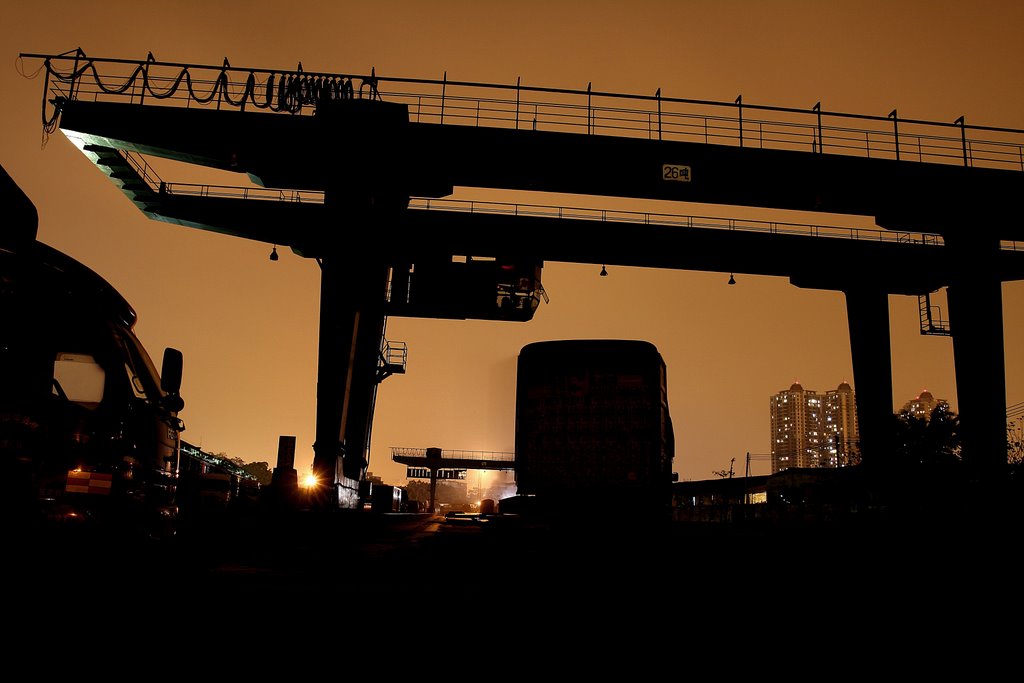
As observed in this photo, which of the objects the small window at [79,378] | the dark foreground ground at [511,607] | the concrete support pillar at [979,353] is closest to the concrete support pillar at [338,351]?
the dark foreground ground at [511,607]

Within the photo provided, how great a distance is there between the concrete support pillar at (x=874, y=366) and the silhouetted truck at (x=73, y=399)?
24.7 m

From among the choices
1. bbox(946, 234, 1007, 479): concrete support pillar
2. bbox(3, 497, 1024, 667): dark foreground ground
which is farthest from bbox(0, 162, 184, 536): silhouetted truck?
bbox(946, 234, 1007, 479): concrete support pillar

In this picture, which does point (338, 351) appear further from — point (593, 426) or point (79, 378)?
point (79, 378)

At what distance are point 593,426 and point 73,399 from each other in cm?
902

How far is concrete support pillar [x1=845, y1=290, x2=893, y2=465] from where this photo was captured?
83.1 feet

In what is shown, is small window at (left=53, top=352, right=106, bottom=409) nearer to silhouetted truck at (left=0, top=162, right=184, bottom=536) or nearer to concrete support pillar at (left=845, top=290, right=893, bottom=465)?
silhouetted truck at (left=0, top=162, right=184, bottom=536)

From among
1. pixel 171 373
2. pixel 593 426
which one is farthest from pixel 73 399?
pixel 593 426

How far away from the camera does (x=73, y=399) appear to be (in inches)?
177

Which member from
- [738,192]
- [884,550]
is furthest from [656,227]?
[884,550]

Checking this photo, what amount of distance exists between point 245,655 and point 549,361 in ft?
32.1

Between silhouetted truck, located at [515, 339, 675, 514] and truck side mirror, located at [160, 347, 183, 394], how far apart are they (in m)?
8.09

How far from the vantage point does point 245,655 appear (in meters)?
3.38

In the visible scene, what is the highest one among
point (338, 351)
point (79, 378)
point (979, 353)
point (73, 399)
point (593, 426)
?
point (979, 353)

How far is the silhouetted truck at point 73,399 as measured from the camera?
3.86 meters
